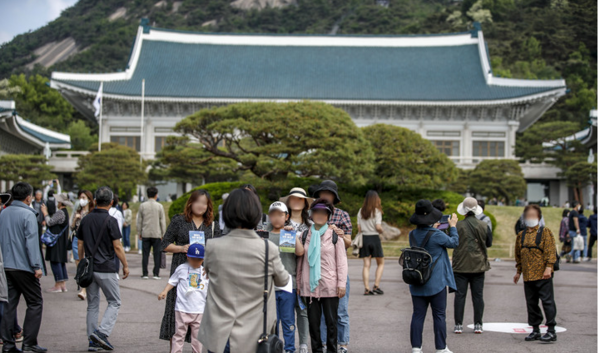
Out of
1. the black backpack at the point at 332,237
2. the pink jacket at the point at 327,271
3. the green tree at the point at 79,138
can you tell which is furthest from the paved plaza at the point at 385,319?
the green tree at the point at 79,138

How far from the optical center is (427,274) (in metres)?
6.51

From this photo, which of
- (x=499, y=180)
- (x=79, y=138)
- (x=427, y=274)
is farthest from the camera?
(x=79, y=138)

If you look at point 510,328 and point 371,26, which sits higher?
point 371,26

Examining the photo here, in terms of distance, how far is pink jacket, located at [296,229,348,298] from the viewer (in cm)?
623

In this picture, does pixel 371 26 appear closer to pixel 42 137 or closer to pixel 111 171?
pixel 42 137

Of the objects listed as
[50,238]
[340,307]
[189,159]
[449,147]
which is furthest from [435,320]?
[449,147]

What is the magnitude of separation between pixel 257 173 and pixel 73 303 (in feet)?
51.3

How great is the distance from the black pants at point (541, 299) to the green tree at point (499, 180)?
88.7 feet

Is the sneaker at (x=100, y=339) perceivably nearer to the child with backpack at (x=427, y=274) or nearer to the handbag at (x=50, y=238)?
the child with backpack at (x=427, y=274)

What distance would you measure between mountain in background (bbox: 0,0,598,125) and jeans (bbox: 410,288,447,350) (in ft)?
127

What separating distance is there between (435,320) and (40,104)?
2184 inches

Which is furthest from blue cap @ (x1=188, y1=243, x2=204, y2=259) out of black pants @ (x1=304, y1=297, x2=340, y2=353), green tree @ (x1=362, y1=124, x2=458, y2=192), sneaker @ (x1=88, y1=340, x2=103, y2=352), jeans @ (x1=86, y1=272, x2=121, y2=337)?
green tree @ (x1=362, y1=124, x2=458, y2=192)

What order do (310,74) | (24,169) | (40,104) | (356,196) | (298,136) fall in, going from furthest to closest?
(40,104), (310,74), (24,169), (356,196), (298,136)

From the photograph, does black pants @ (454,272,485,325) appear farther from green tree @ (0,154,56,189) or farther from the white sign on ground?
green tree @ (0,154,56,189)
